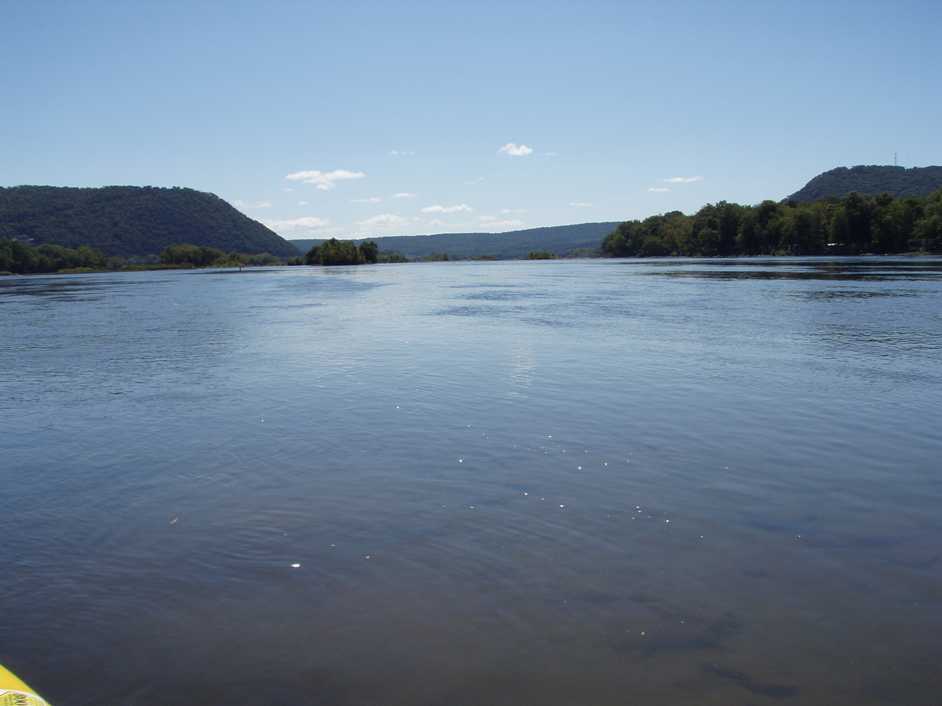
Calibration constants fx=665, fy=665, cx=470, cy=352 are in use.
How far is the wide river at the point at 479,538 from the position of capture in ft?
14.0

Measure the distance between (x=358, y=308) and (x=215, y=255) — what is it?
450ft

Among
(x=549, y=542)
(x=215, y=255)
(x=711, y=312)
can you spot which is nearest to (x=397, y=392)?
(x=549, y=542)

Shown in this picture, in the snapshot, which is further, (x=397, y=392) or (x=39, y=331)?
(x=39, y=331)

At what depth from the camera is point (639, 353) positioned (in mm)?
17188

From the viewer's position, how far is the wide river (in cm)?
428

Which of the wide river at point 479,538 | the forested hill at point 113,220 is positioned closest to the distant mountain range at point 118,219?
the forested hill at point 113,220

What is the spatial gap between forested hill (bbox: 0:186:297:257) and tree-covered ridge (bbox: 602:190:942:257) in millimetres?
125513

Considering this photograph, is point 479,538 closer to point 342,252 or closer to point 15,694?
point 15,694

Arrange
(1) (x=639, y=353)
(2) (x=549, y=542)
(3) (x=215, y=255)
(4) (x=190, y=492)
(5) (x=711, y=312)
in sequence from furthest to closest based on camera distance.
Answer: (3) (x=215, y=255) → (5) (x=711, y=312) → (1) (x=639, y=353) → (4) (x=190, y=492) → (2) (x=549, y=542)

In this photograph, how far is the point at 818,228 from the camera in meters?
112

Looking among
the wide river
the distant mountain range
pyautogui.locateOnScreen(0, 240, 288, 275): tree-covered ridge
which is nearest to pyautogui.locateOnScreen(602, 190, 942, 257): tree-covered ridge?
the distant mountain range

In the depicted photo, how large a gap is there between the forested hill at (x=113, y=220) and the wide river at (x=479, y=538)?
561 feet

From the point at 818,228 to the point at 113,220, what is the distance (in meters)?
162

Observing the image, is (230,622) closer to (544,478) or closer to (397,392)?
(544,478)
